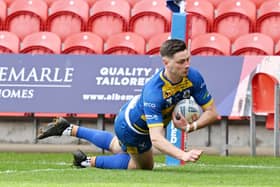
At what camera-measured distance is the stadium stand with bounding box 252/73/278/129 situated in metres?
15.1

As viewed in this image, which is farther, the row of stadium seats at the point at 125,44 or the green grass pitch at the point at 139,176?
the row of stadium seats at the point at 125,44

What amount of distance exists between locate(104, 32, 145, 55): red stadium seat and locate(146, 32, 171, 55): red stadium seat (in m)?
0.14

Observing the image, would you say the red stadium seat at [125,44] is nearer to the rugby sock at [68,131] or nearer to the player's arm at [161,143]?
the rugby sock at [68,131]

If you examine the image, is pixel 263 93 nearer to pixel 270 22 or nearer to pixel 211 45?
pixel 211 45

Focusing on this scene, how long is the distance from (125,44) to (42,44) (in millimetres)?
1406

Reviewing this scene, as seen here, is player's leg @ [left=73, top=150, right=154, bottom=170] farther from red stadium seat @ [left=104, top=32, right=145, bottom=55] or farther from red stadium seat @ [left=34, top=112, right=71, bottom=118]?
red stadium seat @ [left=104, top=32, right=145, bottom=55]

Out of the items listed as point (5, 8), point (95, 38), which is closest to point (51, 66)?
point (95, 38)

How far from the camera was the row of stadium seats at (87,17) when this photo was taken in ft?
58.8

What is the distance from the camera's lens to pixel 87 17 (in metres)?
18.2

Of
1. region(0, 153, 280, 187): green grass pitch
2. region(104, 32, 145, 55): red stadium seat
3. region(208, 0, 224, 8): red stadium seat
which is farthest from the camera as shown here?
region(208, 0, 224, 8): red stadium seat

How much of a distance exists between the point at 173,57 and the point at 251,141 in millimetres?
4922

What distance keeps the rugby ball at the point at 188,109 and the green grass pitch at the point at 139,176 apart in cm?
58

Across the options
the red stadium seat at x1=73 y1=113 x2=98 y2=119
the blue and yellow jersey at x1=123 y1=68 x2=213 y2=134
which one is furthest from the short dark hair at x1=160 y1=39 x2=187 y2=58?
the red stadium seat at x1=73 y1=113 x2=98 y2=119

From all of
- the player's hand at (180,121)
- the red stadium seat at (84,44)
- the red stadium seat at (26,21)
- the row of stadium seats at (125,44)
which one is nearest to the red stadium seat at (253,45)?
the row of stadium seats at (125,44)
